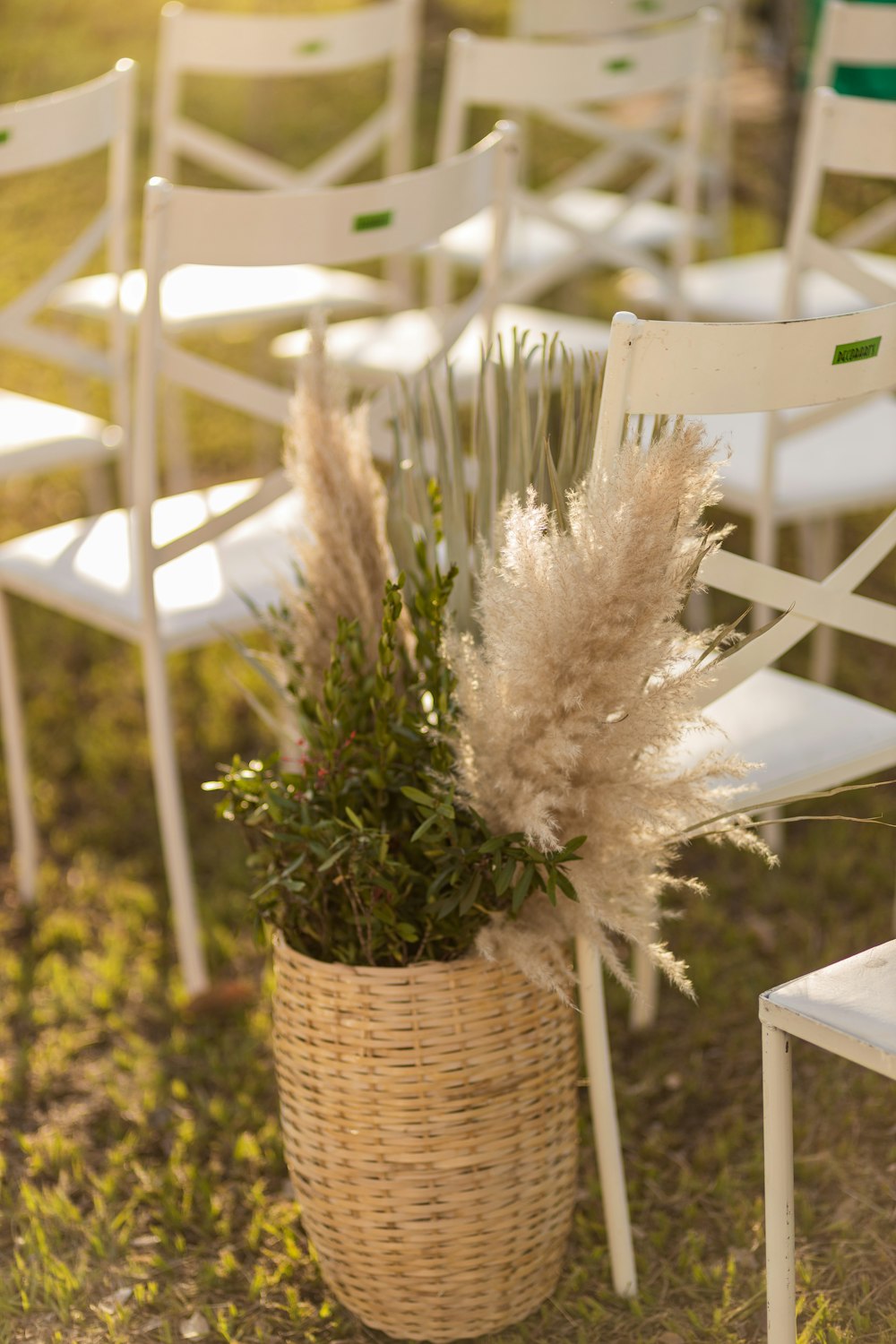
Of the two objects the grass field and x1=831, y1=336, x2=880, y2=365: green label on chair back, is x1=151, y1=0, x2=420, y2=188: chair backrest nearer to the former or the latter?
the grass field

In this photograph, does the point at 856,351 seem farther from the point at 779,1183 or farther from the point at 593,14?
the point at 593,14

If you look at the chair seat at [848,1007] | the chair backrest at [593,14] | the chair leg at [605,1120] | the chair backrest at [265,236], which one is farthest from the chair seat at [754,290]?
the chair seat at [848,1007]

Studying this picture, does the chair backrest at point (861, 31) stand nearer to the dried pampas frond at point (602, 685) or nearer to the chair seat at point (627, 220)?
the chair seat at point (627, 220)

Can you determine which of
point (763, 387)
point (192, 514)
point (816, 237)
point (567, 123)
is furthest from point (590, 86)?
point (763, 387)

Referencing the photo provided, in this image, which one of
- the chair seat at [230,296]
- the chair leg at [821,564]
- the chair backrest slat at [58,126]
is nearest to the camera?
the chair backrest slat at [58,126]

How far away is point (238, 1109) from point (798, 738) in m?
0.83

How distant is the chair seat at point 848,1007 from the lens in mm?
1180

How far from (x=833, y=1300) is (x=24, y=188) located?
586 cm

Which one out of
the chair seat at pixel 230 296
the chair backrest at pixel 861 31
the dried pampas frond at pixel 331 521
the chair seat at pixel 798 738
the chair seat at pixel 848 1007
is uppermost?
the chair backrest at pixel 861 31

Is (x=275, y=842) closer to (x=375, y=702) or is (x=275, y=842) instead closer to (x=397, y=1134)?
(x=375, y=702)

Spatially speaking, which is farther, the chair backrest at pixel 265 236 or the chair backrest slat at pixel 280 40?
the chair backrest slat at pixel 280 40

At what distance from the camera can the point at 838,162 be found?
82.4 inches

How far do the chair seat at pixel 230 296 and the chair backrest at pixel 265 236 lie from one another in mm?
900

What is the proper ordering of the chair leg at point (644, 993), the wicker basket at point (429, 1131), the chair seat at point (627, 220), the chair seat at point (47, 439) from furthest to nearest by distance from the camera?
the chair seat at point (627, 220), the chair seat at point (47, 439), the chair leg at point (644, 993), the wicker basket at point (429, 1131)
